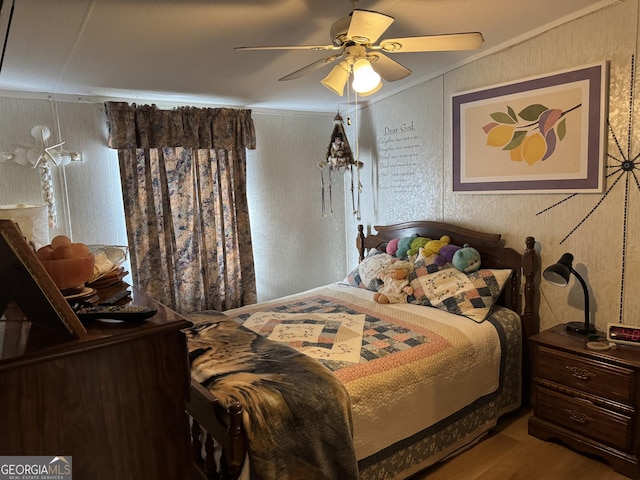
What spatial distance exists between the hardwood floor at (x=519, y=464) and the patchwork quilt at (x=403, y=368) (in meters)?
0.08

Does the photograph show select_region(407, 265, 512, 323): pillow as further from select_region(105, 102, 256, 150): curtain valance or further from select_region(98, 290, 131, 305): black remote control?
select_region(98, 290, 131, 305): black remote control

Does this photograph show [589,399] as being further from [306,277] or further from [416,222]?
[306,277]

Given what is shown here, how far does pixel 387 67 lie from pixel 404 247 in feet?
5.30

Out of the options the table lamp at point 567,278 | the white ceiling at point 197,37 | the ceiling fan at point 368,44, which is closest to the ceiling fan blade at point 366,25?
the ceiling fan at point 368,44

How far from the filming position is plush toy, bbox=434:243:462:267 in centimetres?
304

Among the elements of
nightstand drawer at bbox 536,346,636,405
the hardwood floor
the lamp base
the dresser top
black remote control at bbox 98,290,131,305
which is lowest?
the hardwood floor

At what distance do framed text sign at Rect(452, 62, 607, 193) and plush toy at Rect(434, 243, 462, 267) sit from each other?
448 mm

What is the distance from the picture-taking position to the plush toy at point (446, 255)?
3035mm

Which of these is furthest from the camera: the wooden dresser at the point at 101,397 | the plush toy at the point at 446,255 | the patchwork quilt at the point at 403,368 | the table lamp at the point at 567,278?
the plush toy at the point at 446,255

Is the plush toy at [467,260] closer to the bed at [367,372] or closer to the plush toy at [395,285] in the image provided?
the bed at [367,372]

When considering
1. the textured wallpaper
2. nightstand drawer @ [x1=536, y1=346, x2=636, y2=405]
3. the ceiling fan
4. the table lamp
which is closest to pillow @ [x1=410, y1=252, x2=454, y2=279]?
the textured wallpaper

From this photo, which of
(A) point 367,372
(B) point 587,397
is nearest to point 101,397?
(A) point 367,372

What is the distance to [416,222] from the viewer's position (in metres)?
3.52

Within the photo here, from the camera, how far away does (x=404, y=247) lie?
134 inches
